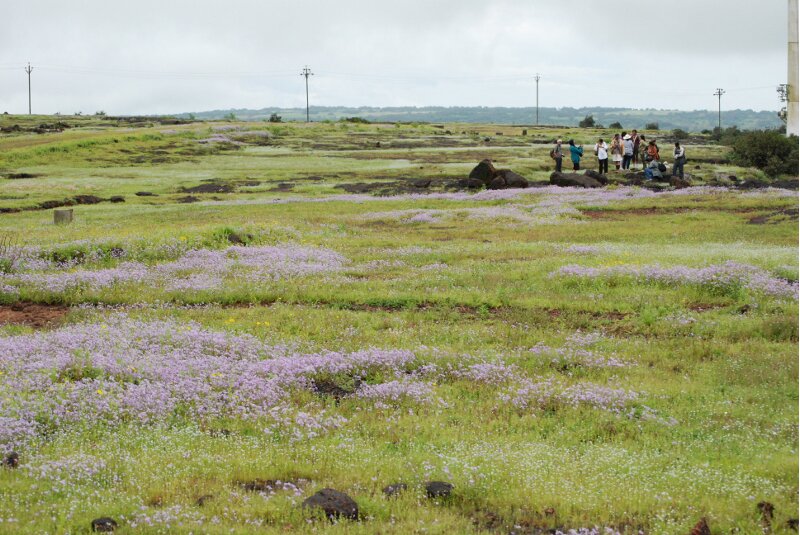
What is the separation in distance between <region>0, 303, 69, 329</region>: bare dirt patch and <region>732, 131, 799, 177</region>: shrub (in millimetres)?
59174

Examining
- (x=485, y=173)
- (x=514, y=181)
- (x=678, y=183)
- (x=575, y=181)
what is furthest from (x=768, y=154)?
(x=485, y=173)

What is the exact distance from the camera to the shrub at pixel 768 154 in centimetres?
6525

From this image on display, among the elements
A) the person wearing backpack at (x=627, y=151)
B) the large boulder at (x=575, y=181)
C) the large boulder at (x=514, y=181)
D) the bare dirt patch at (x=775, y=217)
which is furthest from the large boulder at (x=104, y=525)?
the person wearing backpack at (x=627, y=151)

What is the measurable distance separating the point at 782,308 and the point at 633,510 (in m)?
12.0

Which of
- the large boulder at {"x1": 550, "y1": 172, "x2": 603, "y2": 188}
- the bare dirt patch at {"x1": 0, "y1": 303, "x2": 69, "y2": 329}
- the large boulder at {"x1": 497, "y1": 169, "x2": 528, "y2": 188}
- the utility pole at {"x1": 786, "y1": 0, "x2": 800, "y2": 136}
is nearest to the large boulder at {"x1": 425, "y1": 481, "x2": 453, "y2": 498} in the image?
the utility pole at {"x1": 786, "y1": 0, "x2": 800, "y2": 136}

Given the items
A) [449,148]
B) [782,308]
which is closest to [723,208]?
[782,308]

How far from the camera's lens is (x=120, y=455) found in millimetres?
10828

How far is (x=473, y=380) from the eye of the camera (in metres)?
14.7

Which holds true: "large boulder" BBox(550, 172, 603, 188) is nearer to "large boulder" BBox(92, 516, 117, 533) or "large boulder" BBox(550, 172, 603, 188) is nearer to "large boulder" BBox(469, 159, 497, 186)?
"large boulder" BBox(469, 159, 497, 186)

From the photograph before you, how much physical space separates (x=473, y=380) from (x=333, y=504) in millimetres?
6108

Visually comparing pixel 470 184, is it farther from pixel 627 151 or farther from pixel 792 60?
pixel 792 60

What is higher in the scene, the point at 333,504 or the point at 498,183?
the point at 498,183

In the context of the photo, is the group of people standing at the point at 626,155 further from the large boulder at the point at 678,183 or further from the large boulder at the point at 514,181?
the large boulder at the point at 514,181

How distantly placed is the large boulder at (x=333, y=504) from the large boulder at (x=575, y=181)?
4688 centimetres
